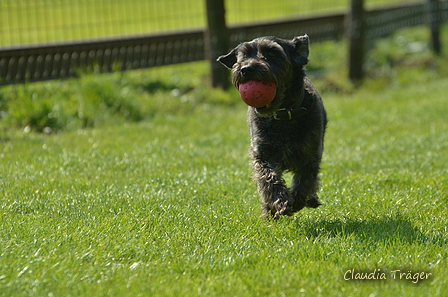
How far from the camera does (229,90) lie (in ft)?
44.2

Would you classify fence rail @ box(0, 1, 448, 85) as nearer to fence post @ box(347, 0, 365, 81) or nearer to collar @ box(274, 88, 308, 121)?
fence post @ box(347, 0, 365, 81)

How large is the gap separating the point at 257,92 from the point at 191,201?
4.44 feet

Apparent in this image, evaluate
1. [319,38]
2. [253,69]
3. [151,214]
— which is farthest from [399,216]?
[319,38]

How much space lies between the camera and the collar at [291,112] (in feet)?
19.6

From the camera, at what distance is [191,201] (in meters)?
6.36

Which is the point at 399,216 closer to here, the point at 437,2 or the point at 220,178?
the point at 220,178

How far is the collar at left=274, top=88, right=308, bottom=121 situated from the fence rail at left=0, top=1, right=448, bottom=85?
6527 mm

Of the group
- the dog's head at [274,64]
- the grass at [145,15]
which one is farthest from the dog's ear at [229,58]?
the grass at [145,15]

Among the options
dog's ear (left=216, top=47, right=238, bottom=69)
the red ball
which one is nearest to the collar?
the red ball

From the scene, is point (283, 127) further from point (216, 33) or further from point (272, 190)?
point (216, 33)

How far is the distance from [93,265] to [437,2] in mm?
18250

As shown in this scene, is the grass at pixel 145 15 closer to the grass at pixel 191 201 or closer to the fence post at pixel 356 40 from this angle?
the fence post at pixel 356 40

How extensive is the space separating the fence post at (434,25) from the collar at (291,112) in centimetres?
1482

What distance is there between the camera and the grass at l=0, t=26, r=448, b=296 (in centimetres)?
424
